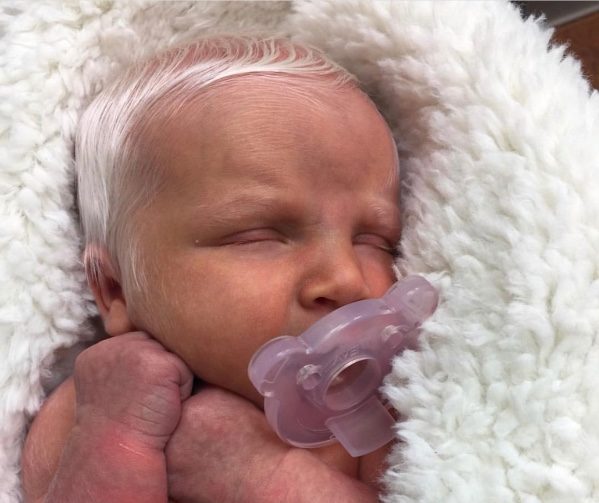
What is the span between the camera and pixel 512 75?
799mm

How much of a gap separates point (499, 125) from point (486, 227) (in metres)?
0.12

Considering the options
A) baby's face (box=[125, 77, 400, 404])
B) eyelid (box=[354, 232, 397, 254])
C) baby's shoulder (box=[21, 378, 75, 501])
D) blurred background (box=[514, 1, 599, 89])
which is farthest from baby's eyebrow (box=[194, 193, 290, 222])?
blurred background (box=[514, 1, 599, 89])

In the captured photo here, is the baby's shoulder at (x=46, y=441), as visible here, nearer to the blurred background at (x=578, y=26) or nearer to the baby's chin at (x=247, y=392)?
the baby's chin at (x=247, y=392)

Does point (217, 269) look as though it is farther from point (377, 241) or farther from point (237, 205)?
point (377, 241)

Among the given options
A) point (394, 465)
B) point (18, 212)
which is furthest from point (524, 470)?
point (18, 212)

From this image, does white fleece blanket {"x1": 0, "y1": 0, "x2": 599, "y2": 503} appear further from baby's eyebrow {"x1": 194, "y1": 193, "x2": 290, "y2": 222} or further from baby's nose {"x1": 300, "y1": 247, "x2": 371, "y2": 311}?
baby's eyebrow {"x1": 194, "y1": 193, "x2": 290, "y2": 222}

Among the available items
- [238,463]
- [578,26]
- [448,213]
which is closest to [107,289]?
[238,463]

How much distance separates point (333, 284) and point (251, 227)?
11 cm

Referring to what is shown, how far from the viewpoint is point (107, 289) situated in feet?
2.94

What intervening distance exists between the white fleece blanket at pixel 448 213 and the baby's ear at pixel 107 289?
35 millimetres

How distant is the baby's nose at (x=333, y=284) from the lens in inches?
28.4

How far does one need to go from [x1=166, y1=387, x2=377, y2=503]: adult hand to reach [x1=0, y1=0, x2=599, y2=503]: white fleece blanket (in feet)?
Result: 0.21

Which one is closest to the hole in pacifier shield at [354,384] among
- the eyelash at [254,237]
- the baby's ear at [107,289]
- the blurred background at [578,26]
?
the eyelash at [254,237]

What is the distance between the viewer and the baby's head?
74cm
